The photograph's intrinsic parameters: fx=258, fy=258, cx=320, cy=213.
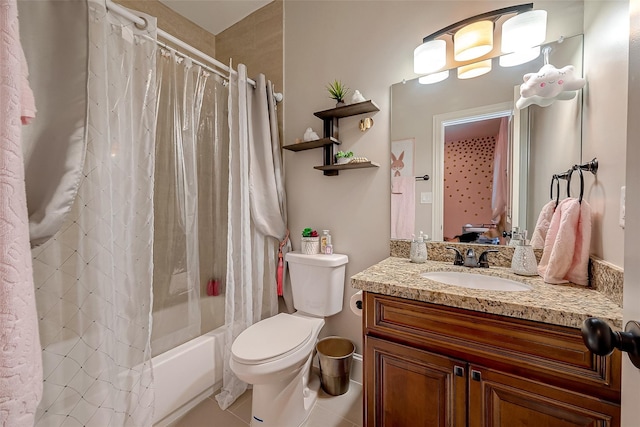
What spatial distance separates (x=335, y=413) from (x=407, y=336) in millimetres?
839

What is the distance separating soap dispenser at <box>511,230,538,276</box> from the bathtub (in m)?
1.62

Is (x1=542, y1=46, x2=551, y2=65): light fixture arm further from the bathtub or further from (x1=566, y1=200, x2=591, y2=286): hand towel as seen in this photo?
the bathtub

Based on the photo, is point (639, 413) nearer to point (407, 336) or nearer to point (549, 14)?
point (407, 336)

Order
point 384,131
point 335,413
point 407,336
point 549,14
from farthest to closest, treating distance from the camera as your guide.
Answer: point 384,131, point 335,413, point 549,14, point 407,336

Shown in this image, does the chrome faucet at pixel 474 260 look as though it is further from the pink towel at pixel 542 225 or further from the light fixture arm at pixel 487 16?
the light fixture arm at pixel 487 16

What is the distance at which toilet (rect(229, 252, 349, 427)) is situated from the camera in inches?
45.9

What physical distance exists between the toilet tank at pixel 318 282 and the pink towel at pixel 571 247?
39.9 inches

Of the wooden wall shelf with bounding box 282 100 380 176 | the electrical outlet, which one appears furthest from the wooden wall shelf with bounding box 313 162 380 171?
the electrical outlet

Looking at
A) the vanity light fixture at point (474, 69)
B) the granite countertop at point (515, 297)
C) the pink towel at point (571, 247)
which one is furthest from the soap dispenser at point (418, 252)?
the vanity light fixture at point (474, 69)

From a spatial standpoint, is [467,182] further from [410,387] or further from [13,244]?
[13,244]

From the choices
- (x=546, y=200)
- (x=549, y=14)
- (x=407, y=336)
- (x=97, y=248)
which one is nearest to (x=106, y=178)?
(x=97, y=248)

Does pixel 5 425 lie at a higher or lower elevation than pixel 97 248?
lower

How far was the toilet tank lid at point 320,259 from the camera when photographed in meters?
1.59

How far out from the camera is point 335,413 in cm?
144
